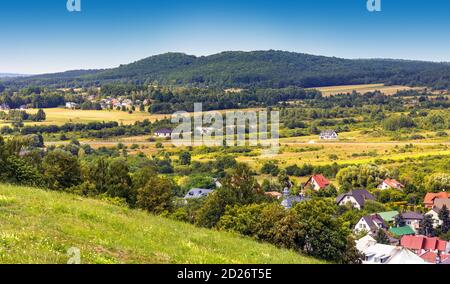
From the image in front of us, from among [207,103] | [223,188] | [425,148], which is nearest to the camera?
[223,188]

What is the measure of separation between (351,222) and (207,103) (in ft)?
308

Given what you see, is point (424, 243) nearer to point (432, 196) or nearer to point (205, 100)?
point (432, 196)

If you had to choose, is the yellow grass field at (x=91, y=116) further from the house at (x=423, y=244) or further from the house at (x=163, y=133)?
the house at (x=423, y=244)

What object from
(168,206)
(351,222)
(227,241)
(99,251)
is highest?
(99,251)

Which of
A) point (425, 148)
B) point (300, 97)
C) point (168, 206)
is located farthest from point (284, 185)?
point (300, 97)

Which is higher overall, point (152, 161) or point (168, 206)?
point (168, 206)

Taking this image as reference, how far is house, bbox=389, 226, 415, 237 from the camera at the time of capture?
5126cm

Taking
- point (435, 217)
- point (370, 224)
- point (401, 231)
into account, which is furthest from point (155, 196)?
point (435, 217)

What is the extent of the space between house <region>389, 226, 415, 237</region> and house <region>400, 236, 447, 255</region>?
397 cm

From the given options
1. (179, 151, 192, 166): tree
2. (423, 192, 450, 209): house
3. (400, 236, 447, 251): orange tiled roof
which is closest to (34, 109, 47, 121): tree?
(179, 151, 192, 166): tree

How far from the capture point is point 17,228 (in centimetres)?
1113

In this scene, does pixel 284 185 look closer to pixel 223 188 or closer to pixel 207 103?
pixel 223 188

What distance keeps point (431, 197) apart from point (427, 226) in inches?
378

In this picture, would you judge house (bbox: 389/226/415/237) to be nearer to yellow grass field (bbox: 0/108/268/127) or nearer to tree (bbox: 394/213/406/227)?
tree (bbox: 394/213/406/227)
